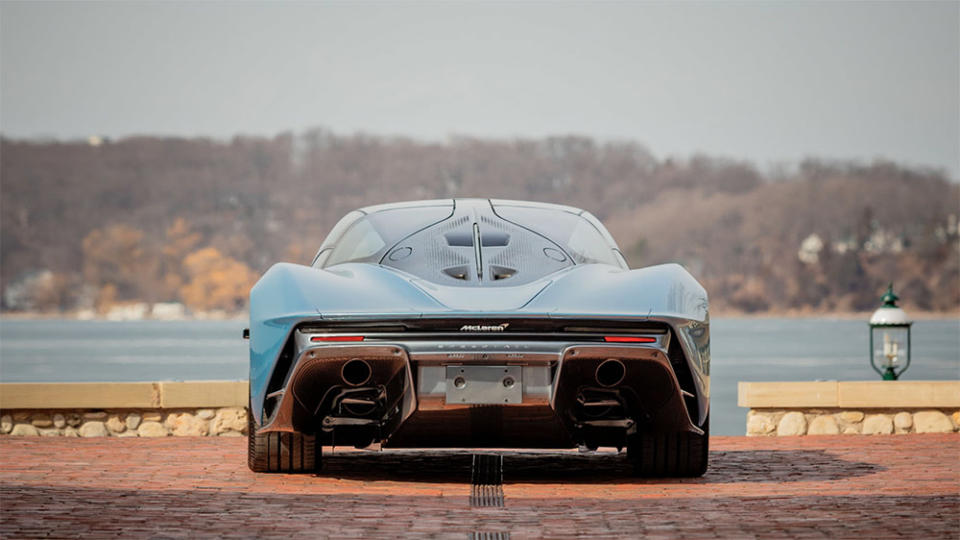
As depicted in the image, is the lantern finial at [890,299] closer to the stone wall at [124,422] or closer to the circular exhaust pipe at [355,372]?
the stone wall at [124,422]

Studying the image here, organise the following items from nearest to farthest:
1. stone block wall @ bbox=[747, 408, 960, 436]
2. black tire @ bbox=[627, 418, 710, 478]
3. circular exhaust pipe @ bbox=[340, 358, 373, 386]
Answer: circular exhaust pipe @ bbox=[340, 358, 373, 386]
black tire @ bbox=[627, 418, 710, 478]
stone block wall @ bbox=[747, 408, 960, 436]

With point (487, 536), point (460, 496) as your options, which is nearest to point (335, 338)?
point (460, 496)

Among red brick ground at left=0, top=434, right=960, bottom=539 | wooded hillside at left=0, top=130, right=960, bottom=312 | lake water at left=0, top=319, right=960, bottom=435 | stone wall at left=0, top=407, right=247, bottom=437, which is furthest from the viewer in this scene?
wooded hillside at left=0, top=130, right=960, bottom=312

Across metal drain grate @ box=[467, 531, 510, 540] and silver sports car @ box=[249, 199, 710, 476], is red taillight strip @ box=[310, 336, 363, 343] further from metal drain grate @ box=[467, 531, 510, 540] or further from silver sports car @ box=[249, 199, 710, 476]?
metal drain grate @ box=[467, 531, 510, 540]

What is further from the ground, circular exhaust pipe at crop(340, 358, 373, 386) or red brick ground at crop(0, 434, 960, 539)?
circular exhaust pipe at crop(340, 358, 373, 386)

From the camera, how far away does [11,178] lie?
180000 millimetres

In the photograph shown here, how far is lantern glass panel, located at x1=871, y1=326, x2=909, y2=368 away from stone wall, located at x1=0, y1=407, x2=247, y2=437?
745cm

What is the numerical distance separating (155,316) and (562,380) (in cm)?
18472

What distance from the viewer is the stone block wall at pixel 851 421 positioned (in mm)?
10953

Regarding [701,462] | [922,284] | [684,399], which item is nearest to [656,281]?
[684,399]

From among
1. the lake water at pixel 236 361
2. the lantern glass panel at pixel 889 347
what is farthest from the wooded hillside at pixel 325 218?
the lantern glass panel at pixel 889 347

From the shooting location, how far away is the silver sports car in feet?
19.5

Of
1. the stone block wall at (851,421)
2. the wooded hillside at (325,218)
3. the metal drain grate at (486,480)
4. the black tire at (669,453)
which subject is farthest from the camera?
the wooded hillside at (325,218)

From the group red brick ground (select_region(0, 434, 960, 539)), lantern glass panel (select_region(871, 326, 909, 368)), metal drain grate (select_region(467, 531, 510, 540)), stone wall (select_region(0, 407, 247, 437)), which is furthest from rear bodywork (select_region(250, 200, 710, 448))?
lantern glass panel (select_region(871, 326, 909, 368))
